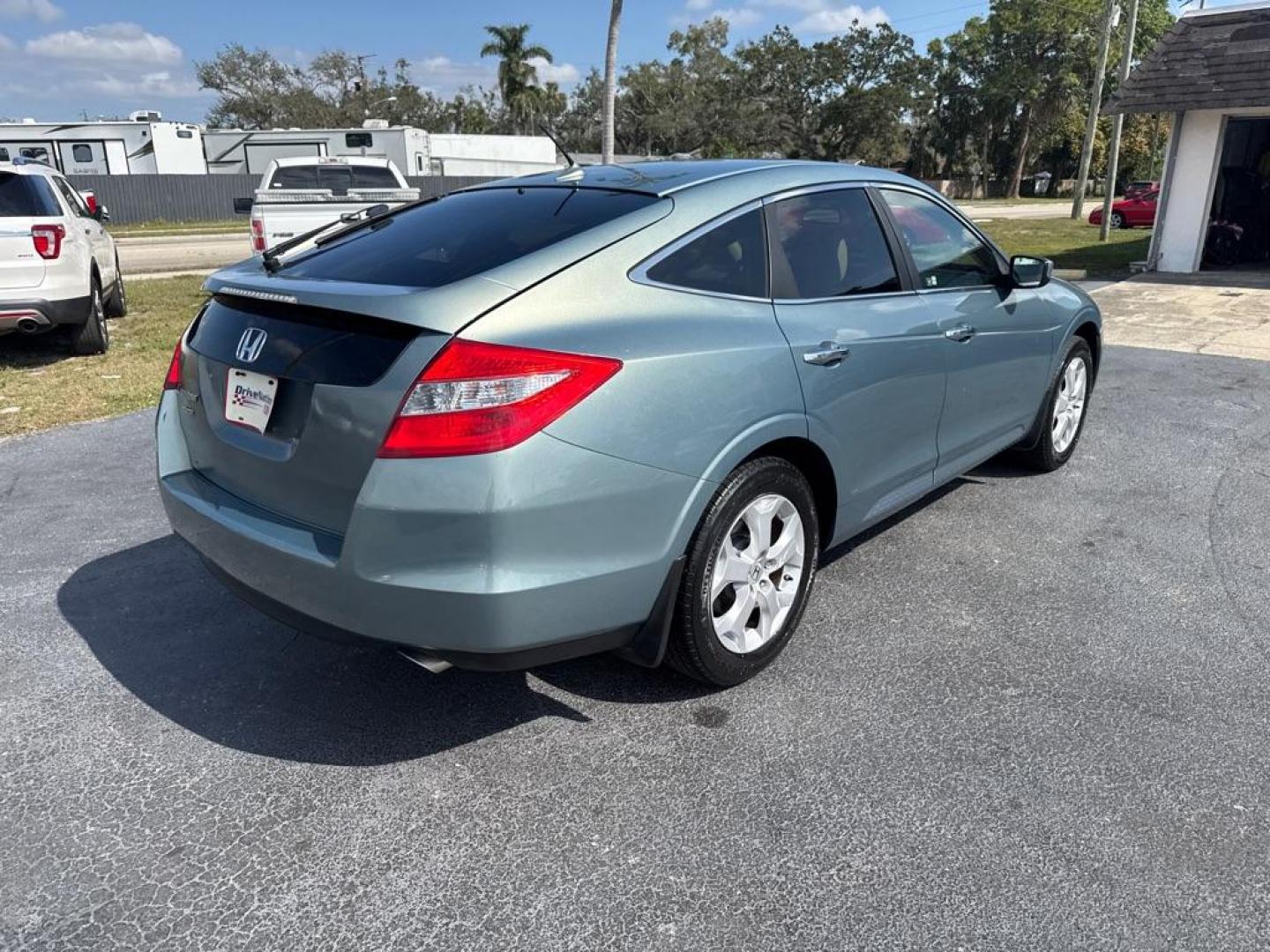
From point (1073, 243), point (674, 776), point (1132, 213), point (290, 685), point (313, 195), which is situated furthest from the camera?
point (1132, 213)

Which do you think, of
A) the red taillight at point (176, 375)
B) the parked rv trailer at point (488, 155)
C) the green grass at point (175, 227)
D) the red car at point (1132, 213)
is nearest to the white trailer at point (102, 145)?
the green grass at point (175, 227)

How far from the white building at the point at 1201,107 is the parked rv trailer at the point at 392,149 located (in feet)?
62.6

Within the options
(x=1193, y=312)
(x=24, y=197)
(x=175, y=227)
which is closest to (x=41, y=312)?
(x=24, y=197)

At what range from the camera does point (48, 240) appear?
7469 millimetres

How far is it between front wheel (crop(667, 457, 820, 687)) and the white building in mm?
13241

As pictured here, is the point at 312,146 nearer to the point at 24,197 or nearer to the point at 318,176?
the point at 318,176

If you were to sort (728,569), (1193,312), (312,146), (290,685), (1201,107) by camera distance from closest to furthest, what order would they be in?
(728,569), (290,685), (1193,312), (1201,107), (312,146)

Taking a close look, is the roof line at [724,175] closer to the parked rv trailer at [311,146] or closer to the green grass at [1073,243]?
the green grass at [1073,243]

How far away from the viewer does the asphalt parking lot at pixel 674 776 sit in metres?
2.12

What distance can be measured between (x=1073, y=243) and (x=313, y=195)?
16.5 meters

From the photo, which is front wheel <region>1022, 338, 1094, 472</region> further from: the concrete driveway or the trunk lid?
the concrete driveway

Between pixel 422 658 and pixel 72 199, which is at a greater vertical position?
pixel 72 199

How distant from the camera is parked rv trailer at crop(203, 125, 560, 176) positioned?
2897cm

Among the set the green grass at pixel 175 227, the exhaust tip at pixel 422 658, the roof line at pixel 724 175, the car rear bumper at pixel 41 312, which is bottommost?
the green grass at pixel 175 227
